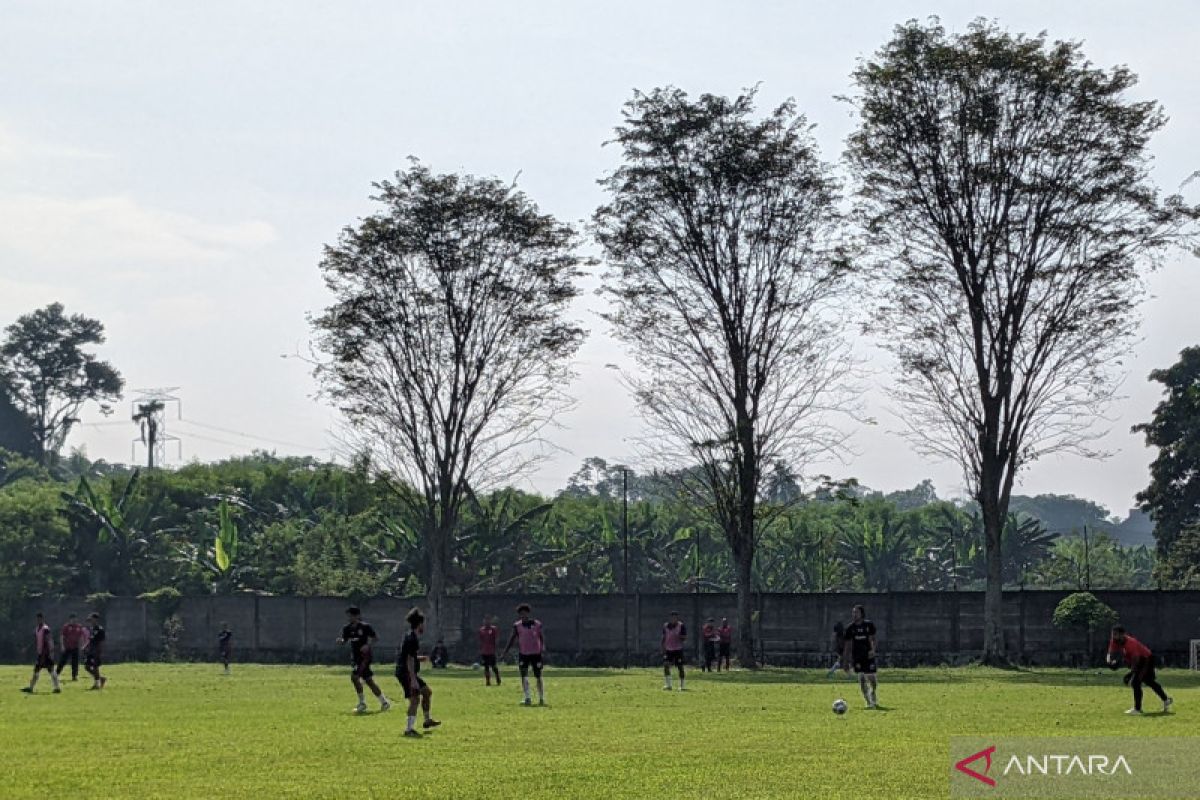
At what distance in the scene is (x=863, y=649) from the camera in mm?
27719

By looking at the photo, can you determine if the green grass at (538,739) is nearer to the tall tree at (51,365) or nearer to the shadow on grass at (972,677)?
the shadow on grass at (972,677)

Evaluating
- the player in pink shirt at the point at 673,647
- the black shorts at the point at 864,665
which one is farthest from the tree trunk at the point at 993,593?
the black shorts at the point at 864,665

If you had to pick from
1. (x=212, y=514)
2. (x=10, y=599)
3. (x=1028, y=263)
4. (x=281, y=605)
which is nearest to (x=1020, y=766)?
(x=1028, y=263)

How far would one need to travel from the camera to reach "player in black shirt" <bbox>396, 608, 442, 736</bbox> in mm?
22422

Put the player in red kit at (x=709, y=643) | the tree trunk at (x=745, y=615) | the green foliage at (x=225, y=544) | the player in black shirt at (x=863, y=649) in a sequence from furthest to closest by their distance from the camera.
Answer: the green foliage at (x=225, y=544), the tree trunk at (x=745, y=615), the player in red kit at (x=709, y=643), the player in black shirt at (x=863, y=649)

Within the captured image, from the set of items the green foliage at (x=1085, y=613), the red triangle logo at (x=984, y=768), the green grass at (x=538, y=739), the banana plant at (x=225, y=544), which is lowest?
the green grass at (x=538, y=739)

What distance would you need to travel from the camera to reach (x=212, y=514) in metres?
82.4

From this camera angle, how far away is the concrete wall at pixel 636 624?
53.2 metres

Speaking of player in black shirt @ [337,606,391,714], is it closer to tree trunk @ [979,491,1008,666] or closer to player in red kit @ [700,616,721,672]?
player in red kit @ [700,616,721,672]

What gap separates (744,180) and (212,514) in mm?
41000

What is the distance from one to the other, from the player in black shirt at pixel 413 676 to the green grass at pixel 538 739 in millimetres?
389

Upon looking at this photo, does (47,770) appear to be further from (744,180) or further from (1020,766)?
(744,180)

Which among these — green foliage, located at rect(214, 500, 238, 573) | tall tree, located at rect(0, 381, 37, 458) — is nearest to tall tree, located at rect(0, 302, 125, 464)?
tall tree, located at rect(0, 381, 37, 458)

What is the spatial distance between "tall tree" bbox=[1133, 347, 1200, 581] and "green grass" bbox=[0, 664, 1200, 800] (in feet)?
150
